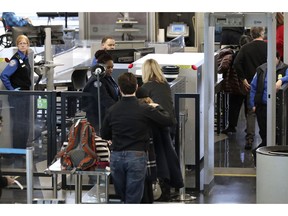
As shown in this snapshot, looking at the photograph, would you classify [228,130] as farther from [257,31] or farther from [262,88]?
[262,88]

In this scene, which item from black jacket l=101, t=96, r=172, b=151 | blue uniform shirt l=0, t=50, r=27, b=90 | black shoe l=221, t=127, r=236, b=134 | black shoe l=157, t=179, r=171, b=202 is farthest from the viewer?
black shoe l=221, t=127, r=236, b=134

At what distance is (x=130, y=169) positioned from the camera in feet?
26.8

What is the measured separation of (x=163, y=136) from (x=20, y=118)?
196 cm

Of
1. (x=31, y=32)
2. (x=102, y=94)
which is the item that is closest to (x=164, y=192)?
(x=102, y=94)

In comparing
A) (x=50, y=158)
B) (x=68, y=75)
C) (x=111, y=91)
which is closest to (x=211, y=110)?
(x=111, y=91)

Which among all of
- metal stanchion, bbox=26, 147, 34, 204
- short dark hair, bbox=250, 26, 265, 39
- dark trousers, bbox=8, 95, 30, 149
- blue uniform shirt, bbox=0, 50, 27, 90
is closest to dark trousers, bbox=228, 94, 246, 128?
short dark hair, bbox=250, 26, 265, 39

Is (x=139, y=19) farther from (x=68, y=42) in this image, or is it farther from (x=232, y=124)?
(x=232, y=124)

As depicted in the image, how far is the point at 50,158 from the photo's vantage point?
10109 mm

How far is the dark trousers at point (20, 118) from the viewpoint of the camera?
10.2m

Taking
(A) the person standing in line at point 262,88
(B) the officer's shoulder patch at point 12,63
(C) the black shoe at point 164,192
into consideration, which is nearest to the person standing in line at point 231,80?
(A) the person standing in line at point 262,88

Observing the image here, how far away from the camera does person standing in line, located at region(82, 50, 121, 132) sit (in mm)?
9859

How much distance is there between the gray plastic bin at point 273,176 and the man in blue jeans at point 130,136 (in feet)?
3.41

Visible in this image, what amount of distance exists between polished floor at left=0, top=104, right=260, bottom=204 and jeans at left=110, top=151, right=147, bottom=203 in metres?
0.68

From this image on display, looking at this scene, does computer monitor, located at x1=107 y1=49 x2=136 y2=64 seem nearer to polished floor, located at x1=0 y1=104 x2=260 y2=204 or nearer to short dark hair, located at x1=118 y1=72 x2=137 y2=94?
polished floor, located at x1=0 y1=104 x2=260 y2=204
